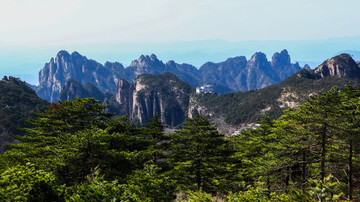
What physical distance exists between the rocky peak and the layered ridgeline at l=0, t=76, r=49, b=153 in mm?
184403

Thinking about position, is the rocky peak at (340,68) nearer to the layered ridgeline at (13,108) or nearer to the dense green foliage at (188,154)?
the dense green foliage at (188,154)

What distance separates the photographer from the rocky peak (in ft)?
495

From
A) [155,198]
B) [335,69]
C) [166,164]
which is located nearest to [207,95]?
[335,69]

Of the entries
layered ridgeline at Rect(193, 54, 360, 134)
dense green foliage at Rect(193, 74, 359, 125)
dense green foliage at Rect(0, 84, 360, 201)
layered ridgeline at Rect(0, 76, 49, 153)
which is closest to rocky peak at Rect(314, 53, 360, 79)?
layered ridgeline at Rect(193, 54, 360, 134)

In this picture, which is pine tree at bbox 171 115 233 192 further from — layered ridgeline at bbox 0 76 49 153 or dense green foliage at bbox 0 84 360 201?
layered ridgeline at bbox 0 76 49 153

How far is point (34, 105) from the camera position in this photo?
309 ft

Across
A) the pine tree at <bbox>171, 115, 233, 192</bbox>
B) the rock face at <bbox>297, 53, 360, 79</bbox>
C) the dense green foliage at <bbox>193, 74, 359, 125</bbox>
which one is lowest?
the dense green foliage at <bbox>193, 74, 359, 125</bbox>

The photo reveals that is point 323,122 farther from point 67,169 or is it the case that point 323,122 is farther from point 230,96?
point 230,96

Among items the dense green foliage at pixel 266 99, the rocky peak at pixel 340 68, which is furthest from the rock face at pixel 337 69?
the dense green foliage at pixel 266 99

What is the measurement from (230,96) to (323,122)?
552ft

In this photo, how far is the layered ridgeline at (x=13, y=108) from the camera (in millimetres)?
69688

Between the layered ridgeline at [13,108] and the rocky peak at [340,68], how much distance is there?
605ft

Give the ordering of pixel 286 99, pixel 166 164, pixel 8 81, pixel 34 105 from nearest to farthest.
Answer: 1. pixel 166 164
2. pixel 34 105
3. pixel 8 81
4. pixel 286 99

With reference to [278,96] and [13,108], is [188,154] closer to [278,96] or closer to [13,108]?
[13,108]
